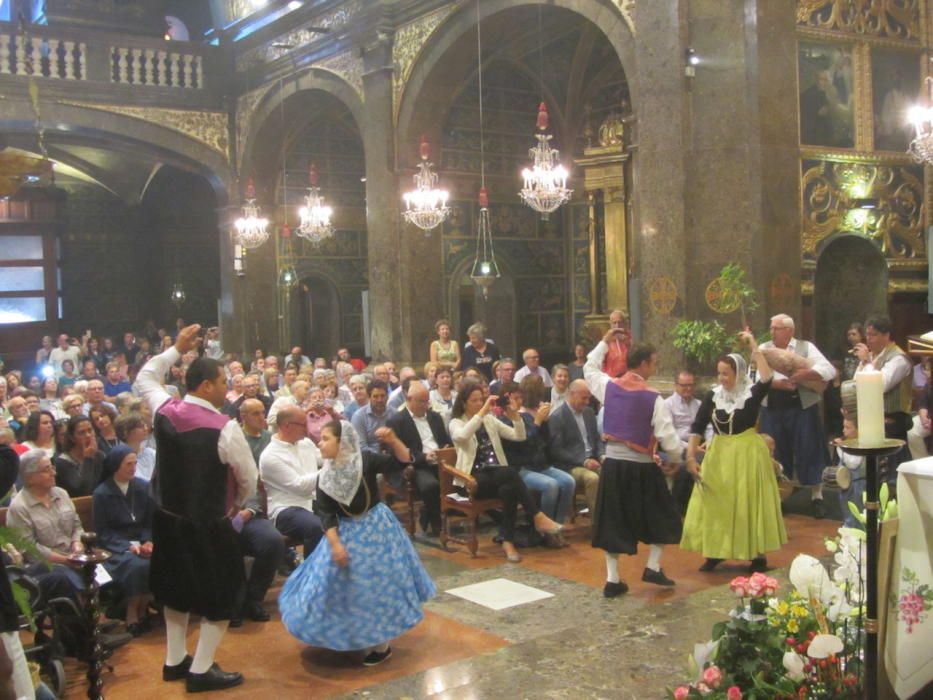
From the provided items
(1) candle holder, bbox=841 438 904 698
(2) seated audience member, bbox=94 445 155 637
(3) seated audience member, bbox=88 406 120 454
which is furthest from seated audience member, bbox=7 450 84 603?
(1) candle holder, bbox=841 438 904 698

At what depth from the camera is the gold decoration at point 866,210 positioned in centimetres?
905

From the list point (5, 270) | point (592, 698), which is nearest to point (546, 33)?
point (592, 698)

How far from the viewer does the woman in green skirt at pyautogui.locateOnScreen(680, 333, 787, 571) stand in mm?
6051

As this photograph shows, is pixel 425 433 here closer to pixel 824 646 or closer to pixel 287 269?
pixel 824 646

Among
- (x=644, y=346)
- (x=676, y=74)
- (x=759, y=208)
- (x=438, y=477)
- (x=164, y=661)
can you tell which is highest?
(x=676, y=74)

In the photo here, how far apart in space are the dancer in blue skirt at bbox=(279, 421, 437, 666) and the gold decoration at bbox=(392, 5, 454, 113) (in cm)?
844

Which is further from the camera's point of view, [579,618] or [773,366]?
[773,366]

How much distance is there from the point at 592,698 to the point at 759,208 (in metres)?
5.45

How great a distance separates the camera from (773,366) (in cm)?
711

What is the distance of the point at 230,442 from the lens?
4.52 meters

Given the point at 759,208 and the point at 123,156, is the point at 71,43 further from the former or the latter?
the point at 759,208

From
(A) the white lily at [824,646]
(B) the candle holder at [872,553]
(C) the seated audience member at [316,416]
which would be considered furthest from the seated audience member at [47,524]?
(B) the candle holder at [872,553]

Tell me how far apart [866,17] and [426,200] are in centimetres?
532

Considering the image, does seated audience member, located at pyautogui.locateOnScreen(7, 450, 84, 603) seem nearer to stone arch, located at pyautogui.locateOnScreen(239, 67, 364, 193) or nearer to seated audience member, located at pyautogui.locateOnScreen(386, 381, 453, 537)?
→ seated audience member, located at pyautogui.locateOnScreen(386, 381, 453, 537)
